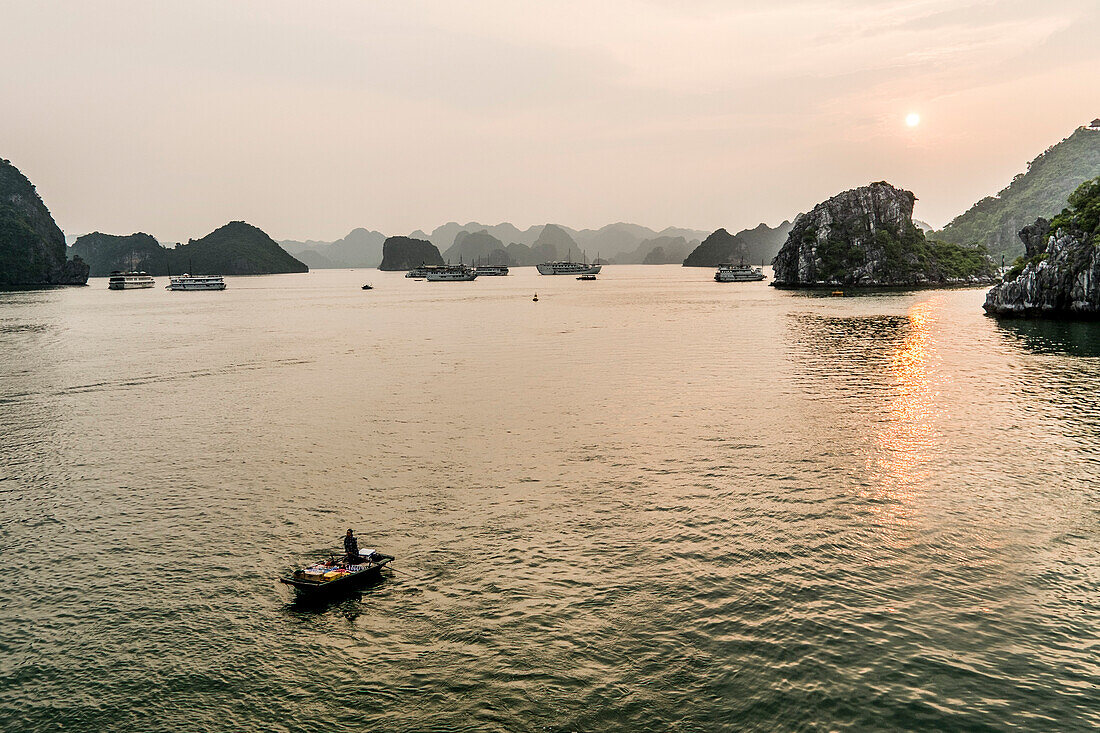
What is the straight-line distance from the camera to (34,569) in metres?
35.2

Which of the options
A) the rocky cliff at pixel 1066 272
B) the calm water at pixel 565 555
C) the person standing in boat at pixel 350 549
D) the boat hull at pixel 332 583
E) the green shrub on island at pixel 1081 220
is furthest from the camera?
the green shrub on island at pixel 1081 220

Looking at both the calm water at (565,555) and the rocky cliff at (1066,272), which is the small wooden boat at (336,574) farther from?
the rocky cliff at (1066,272)

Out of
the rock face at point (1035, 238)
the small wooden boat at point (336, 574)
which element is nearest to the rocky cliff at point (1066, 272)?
the rock face at point (1035, 238)

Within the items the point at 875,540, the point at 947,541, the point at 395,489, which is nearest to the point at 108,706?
the point at 395,489

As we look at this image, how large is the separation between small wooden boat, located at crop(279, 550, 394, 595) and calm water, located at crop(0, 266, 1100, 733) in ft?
3.02

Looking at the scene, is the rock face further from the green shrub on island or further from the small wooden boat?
the small wooden boat

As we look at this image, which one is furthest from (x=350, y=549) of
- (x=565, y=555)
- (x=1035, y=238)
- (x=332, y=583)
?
(x=1035, y=238)

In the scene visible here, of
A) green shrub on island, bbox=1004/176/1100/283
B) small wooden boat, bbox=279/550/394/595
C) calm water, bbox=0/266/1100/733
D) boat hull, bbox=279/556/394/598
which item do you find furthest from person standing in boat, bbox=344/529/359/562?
green shrub on island, bbox=1004/176/1100/283

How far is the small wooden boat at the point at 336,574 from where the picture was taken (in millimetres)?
31016

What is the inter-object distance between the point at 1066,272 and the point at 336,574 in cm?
15814

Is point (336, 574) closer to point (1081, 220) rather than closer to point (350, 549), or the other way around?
point (350, 549)

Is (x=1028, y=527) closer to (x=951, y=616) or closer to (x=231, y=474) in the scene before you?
(x=951, y=616)

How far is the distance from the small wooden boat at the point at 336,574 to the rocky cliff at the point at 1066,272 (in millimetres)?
150918

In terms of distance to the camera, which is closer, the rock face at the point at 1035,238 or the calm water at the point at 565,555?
the calm water at the point at 565,555
